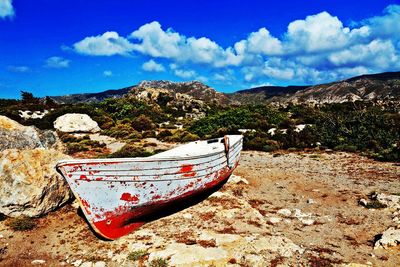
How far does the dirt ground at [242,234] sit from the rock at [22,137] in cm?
426

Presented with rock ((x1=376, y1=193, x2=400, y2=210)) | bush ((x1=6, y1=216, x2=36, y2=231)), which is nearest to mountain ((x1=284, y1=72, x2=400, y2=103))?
rock ((x1=376, y1=193, x2=400, y2=210))

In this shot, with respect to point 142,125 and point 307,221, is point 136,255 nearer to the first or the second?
point 307,221

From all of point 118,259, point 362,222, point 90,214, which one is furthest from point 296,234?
point 90,214

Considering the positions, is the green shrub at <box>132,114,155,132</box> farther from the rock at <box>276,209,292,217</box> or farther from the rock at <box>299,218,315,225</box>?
the rock at <box>299,218,315,225</box>

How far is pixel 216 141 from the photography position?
1691cm

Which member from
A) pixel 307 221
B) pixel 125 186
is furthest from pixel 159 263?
pixel 307 221

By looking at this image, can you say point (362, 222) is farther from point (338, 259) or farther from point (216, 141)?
point (216, 141)

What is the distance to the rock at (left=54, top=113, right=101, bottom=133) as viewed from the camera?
33938mm

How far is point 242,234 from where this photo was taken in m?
8.85

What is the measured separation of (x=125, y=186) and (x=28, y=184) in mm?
3350

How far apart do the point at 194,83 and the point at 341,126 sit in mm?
154606

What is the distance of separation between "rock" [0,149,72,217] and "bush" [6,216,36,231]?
7.9 inches

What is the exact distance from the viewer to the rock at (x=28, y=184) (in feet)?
31.9

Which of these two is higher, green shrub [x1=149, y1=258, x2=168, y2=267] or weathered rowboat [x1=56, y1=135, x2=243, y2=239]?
weathered rowboat [x1=56, y1=135, x2=243, y2=239]
